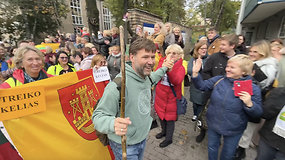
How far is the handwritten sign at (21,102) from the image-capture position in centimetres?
156

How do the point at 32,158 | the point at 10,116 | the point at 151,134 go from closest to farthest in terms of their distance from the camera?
the point at 10,116
the point at 32,158
the point at 151,134

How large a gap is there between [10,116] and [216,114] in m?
2.72

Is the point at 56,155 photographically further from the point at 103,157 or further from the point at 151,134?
the point at 151,134

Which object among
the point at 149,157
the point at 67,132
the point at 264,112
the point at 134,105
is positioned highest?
the point at 134,105

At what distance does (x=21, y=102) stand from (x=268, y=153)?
3.21m

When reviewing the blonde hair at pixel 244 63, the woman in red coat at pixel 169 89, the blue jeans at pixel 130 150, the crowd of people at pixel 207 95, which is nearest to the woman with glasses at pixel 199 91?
the crowd of people at pixel 207 95

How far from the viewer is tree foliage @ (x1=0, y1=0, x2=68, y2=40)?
1405cm

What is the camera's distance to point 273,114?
1.77 meters

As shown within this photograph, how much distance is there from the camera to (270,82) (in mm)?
2320

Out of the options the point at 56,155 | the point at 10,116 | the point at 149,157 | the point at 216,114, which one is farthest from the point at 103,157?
the point at 216,114

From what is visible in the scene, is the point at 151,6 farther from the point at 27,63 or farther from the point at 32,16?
the point at 27,63

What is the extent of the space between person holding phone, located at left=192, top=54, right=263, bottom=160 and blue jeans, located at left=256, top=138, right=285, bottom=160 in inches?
11.6

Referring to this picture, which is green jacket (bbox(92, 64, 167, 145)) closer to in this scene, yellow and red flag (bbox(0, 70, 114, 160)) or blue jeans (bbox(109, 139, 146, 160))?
blue jeans (bbox(109, 139, 146, 160))

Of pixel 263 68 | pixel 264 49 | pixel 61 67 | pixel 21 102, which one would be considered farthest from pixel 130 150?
pixel 61 67
